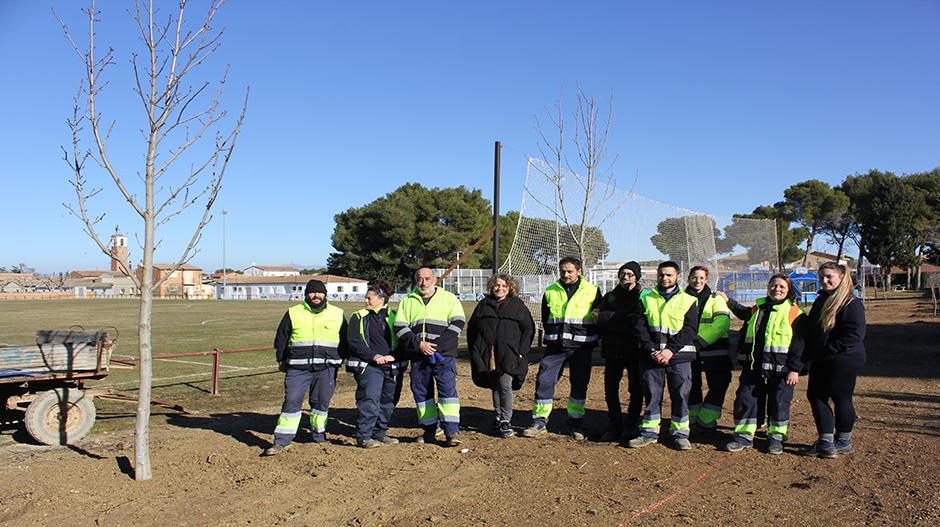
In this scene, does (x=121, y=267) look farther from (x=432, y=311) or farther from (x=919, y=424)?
(x=919, y=424)

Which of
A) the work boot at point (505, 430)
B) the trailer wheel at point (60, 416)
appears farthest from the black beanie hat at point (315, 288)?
the trailer wheel at point (60, 416)

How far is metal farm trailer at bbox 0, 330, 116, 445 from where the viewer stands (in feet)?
24.0

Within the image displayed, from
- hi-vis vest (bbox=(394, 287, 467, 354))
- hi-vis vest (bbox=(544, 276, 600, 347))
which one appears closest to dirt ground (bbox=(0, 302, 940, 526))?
hi-vis vest (bbox=(544, 276, 600, 347))

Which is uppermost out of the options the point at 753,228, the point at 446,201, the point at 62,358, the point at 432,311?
the point at 446,201

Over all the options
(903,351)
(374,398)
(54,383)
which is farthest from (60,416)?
(903,351)

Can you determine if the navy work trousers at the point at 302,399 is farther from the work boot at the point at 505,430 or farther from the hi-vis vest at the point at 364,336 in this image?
the work boot at the point at 505,430

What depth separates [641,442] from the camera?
6.76 metres

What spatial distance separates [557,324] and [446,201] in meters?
58.9

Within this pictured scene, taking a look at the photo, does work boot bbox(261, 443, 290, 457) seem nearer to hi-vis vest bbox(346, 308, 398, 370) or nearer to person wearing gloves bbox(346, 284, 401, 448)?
person wearing gloves bbox(346, 284, 401, 448)

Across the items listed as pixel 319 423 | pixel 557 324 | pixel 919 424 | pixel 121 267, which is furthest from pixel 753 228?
pixel 121 267

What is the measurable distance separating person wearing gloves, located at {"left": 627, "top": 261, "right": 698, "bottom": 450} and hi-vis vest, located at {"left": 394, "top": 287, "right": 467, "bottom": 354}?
1.79 metres

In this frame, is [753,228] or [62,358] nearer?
[62,358]

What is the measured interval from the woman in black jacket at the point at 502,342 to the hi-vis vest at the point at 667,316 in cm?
121

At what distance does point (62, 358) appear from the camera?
755 cm
